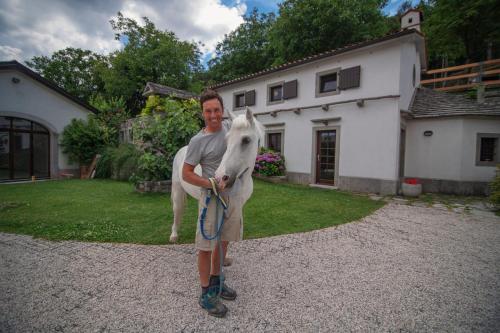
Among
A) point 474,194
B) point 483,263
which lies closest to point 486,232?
point 483,263

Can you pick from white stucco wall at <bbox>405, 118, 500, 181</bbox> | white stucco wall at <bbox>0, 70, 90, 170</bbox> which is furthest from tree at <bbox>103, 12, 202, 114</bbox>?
white stucco wall at <bbox>405, 118, 500, 181</bbox>

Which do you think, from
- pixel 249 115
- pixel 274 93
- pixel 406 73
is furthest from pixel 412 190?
pixel 249 115

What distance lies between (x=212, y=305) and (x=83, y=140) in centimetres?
1330

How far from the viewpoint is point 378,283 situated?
2.63 meters

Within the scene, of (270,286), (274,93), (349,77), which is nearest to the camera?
(270,286)

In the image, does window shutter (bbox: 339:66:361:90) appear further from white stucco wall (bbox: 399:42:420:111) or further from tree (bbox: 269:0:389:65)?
tree (bbox: 269:0:389:65)

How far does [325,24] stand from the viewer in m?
16.4

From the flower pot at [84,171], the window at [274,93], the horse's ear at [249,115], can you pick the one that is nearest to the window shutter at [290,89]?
the window at [274,93]

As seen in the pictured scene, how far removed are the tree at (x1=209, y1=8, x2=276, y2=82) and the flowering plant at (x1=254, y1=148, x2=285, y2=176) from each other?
14.3 m

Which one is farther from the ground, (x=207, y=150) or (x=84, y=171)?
(x=207, y=150)

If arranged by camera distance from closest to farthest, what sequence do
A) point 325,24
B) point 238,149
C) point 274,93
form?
point 238,149 → point 274,93 → point 325,24

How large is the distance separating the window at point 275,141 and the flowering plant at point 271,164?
2.15 feet

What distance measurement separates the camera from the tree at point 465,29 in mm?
14250

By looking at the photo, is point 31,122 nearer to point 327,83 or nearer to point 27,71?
point 27,71
